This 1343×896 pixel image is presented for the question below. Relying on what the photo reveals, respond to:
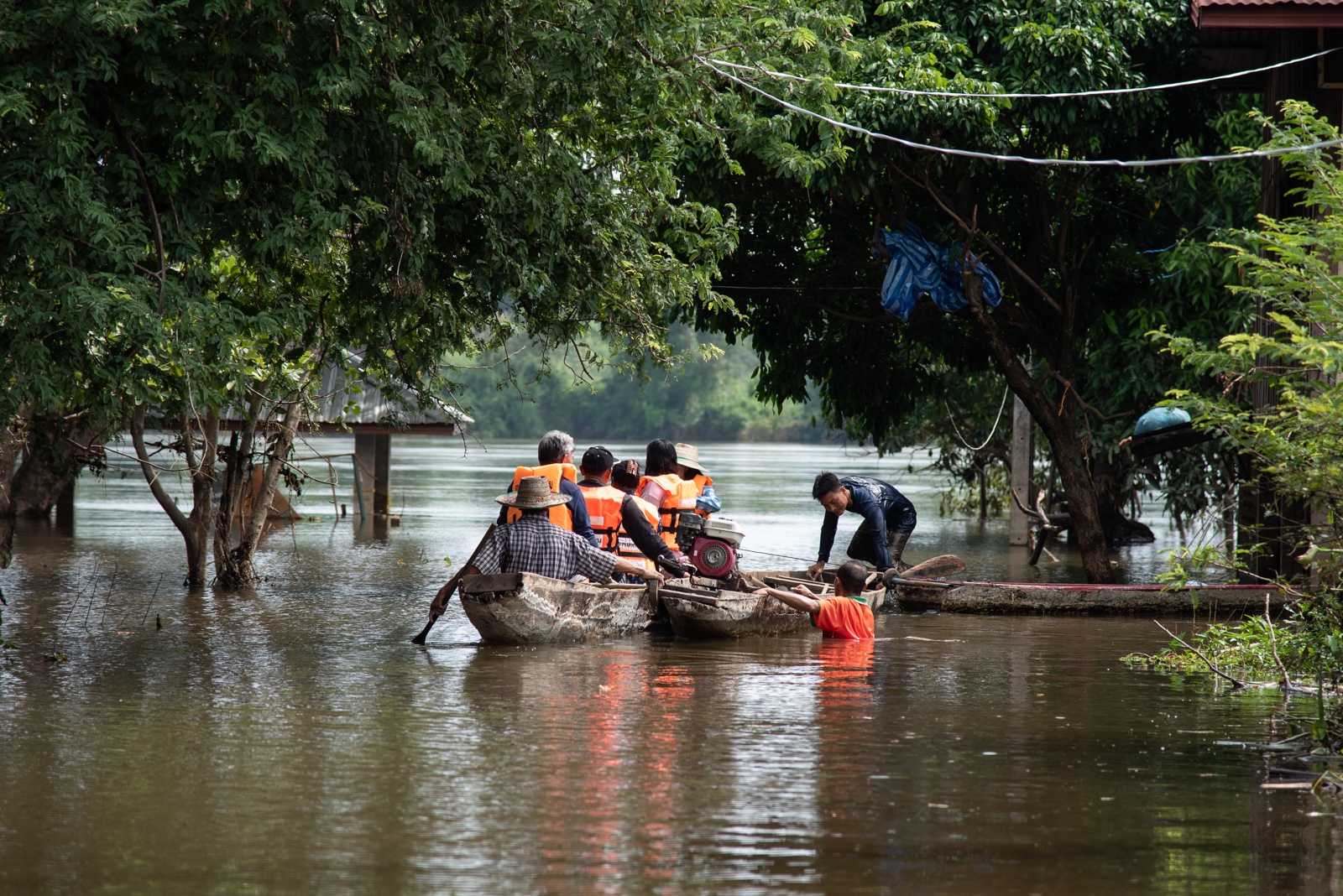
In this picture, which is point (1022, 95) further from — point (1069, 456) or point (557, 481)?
point (557, 481)

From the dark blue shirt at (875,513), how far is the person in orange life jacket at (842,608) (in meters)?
0.82

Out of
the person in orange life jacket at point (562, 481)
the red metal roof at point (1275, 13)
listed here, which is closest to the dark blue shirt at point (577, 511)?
the person in orange life jacket at point (562, 481)

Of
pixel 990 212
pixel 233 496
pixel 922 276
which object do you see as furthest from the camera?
pixel 990 212

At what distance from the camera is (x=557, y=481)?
1189 centimetres

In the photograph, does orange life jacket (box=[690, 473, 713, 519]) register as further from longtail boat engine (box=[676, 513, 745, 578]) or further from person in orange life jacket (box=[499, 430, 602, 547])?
person in orange life jacket (box=[499, 430, 602, 547])

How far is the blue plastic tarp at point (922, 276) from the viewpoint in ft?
53.3

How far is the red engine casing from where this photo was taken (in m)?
12.9

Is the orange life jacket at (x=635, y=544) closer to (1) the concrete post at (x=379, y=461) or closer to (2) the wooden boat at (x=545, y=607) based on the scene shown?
(2) the wooden boat at (x=545, y=607)

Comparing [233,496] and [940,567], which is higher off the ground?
[233,496]

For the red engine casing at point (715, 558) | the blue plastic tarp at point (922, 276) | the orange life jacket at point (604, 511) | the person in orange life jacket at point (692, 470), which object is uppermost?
the blue plastic tarp at point (922, 276)

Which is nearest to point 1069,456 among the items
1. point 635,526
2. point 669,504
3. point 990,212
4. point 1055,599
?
point 1055,599

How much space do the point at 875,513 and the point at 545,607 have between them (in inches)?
161

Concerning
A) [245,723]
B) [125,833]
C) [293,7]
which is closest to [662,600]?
[245,723]

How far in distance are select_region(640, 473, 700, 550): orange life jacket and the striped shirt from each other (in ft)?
4.62
